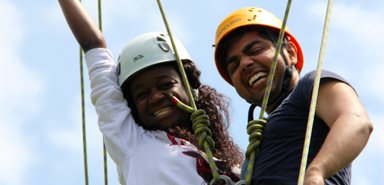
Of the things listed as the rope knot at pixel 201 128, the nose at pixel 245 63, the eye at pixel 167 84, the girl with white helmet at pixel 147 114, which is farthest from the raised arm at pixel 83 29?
the nose at pixel 245 63

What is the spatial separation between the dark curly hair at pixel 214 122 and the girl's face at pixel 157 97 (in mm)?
56

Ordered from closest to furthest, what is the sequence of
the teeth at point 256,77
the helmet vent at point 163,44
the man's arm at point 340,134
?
1. the man's arm at point 340,134
2. the teeth at point 256,77
3. the helmet vent at point 163,44

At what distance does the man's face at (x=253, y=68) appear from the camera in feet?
17.0

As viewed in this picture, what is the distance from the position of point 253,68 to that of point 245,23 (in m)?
0.39

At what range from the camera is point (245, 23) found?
5.49m

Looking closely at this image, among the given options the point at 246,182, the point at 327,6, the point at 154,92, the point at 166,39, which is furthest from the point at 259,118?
the point at 166,39

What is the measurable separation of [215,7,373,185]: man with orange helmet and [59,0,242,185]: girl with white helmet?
356 millimetres

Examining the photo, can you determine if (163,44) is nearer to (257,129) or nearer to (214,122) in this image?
(214,122)

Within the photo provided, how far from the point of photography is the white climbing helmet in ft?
19.0

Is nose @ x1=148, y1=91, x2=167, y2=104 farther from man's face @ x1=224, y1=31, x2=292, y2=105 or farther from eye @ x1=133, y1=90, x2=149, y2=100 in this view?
man's face @ x1=224, y1=31, x2=292, y2=105

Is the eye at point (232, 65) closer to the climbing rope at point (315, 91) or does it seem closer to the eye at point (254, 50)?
the eye at point (254, 50)

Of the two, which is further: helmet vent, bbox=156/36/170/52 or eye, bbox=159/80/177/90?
helmet vent, bbox=156/36/170/52

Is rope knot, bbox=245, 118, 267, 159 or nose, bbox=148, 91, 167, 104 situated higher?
rope knot, bbox=245, 118, 267, 159

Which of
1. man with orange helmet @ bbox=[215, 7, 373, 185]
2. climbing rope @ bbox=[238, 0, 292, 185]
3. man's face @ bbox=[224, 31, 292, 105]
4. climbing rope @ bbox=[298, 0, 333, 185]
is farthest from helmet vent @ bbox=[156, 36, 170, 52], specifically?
climbing rope @ bbox=[298, 0, 333, 185]
